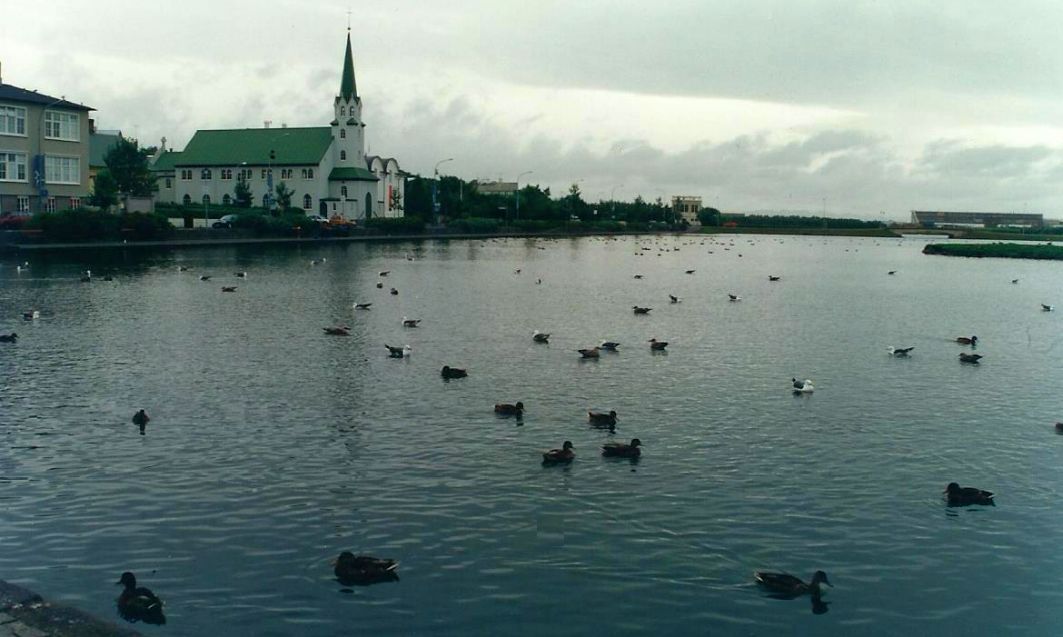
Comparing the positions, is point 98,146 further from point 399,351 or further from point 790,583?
point 790,583

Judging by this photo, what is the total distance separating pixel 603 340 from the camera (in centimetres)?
4316

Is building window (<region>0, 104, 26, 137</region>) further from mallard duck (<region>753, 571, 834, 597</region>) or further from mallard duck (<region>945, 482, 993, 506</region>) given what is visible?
mallard duck (<region>753, 571, 834, 597</region>)

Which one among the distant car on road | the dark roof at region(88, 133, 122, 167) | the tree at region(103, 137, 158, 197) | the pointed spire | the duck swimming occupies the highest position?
the pointed spire

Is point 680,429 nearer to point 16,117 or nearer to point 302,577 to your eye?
point 302,577

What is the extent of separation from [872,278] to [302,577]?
85000mm

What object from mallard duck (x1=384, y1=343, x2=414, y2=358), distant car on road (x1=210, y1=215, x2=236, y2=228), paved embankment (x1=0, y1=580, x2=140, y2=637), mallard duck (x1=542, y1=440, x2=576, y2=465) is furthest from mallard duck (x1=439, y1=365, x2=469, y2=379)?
distant car on road (x1=210, y1=215, x2=236, y2=228)

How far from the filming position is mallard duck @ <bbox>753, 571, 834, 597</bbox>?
15742 millimetres

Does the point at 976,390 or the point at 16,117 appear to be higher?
the point at 16,117

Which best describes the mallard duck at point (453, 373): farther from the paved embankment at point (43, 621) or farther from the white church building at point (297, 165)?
the white church building at point (297, 165)

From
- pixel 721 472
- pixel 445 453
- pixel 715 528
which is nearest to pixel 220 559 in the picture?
pixel 445 453

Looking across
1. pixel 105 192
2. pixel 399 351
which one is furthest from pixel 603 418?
pixel 105 192

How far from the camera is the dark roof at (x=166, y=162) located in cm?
17662

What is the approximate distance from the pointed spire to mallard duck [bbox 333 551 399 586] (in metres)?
161

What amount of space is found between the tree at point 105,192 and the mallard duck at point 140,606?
342ft
